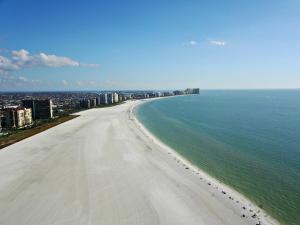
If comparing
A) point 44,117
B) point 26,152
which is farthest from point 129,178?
point 44,117

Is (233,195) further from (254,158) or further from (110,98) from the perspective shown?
(110,98)

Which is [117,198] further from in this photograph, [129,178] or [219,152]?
[219,152]

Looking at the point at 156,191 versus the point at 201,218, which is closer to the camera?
the point at 201,218

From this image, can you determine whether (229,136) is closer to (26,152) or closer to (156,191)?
(156,191)

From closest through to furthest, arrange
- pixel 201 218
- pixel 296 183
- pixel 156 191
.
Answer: pixel 201 218, pixel 156 191, pixel 296 183

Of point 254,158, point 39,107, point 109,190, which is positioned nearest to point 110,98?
point 39,107

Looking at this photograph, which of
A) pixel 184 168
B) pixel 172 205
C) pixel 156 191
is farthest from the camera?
pixel 184 168
